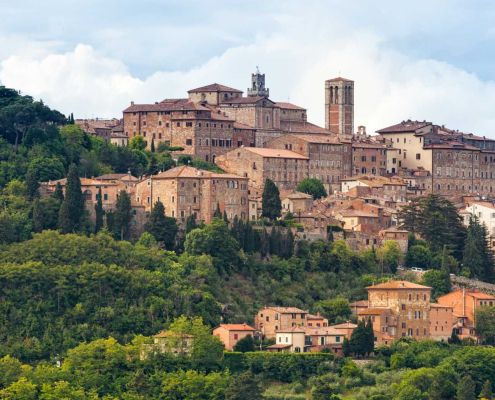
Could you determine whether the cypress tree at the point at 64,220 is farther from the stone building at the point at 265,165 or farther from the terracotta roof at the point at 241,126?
the terracotta roof at the point at 241,126

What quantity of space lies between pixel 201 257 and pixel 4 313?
1203 cm

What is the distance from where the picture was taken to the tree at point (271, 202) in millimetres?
96500

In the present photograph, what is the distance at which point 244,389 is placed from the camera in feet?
252

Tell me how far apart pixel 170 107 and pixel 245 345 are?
32.9 meters

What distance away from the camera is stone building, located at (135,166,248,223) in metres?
93.6

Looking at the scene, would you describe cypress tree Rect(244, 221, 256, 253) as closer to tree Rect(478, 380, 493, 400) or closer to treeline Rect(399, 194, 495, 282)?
treeline Rect(399, 194, 495, 282)

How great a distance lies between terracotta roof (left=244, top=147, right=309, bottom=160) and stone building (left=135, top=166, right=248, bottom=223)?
11163 millimetres

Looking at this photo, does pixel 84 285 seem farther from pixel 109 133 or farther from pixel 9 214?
pixel 109 133

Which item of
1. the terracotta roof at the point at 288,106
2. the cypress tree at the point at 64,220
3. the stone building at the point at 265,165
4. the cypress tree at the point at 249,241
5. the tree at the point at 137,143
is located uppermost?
the terracotta roof at the point at 288,106

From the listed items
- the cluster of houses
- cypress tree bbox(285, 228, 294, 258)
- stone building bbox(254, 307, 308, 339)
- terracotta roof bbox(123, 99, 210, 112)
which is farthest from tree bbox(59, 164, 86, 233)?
terracotta roof bbox(123, 99, 210, 112)

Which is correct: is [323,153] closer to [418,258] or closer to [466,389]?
[418,258]

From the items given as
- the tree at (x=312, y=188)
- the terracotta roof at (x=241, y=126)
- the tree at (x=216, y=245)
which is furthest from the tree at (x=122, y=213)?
the terracotta roof at (x=241, y=126)

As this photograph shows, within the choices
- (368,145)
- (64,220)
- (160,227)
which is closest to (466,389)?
(160,227)

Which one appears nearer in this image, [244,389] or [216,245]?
[244,389]
